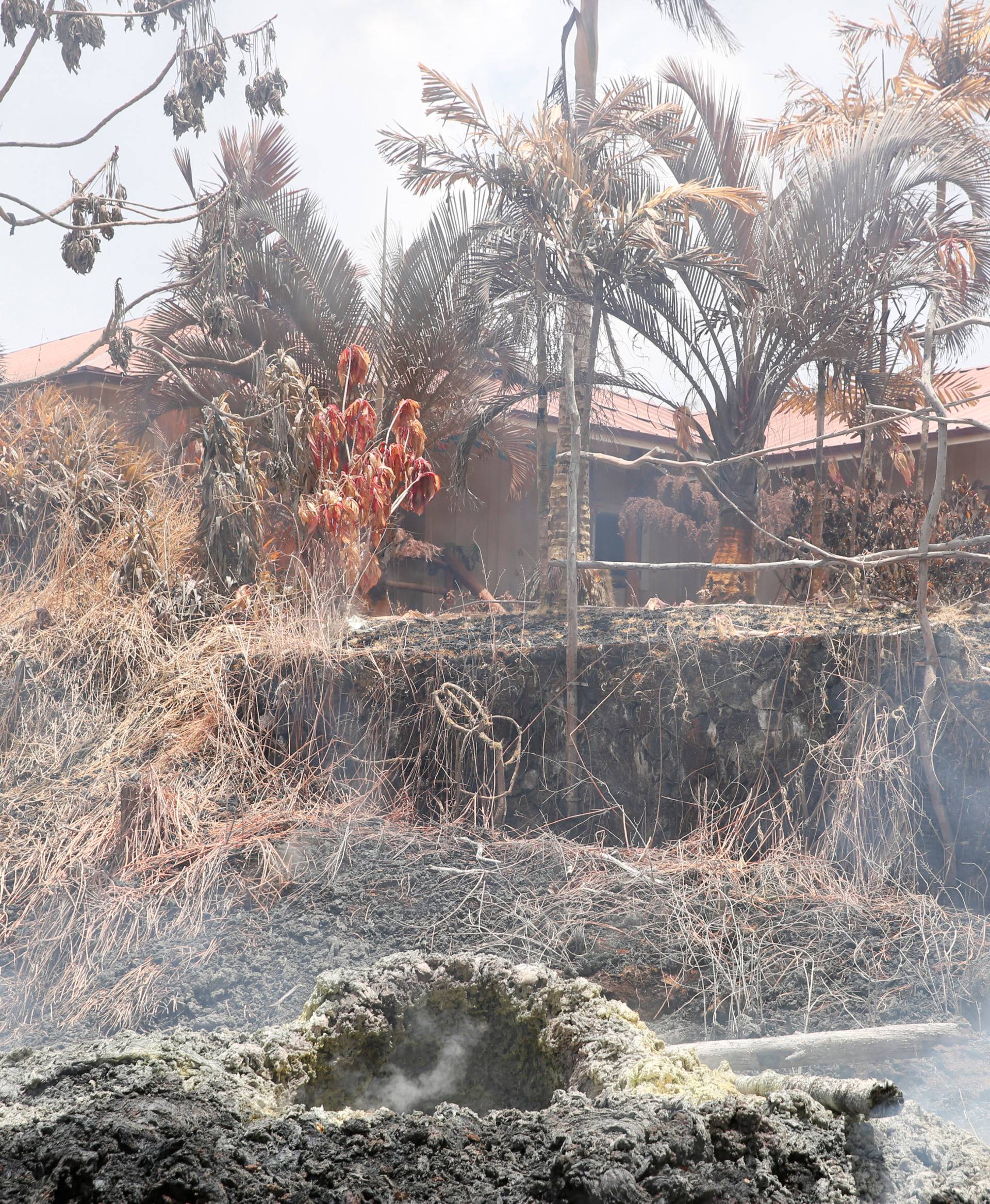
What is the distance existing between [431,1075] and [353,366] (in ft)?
18.1

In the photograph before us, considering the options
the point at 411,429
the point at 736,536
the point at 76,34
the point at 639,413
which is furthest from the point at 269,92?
the point at 639,413

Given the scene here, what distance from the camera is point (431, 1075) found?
265 centimetres

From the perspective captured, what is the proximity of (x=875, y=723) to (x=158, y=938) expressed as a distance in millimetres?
3434

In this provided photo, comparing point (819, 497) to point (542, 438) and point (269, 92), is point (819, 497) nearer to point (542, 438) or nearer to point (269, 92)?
point (542, 438)

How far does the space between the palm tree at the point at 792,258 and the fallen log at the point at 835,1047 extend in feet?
13.5

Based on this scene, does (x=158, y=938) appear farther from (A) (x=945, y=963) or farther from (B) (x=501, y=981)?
(A) (x=945, y=963)

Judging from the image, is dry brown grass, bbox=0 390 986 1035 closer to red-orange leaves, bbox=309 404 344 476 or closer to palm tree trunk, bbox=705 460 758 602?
red-orange leaves, bbox=309 404 344 476

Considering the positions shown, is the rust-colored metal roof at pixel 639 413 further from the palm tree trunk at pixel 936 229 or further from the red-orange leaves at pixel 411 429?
the red-orange leaves at pixel 411 429

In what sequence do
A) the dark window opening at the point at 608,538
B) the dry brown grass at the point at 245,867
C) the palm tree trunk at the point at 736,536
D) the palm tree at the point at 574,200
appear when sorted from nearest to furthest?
the dry brown grass at the point at 245,867, the palm tree at the point at 574,200, the palm tree trunk at the point at 736,536, the dark window opening at the point at 608,538

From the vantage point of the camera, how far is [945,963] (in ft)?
12.6

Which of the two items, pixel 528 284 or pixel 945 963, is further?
pixel 528 284

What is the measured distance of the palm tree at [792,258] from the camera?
23.1ft

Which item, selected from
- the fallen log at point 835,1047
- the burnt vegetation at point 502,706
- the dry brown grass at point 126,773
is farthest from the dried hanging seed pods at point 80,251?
the fallen log at point 835,1047

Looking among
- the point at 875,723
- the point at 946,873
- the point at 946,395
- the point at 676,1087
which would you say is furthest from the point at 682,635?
the point at 946,395
